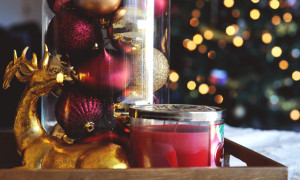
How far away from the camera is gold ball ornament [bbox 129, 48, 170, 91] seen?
50cm

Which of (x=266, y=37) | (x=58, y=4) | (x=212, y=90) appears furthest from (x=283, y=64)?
(x=58, y=4)

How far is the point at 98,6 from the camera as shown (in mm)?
448

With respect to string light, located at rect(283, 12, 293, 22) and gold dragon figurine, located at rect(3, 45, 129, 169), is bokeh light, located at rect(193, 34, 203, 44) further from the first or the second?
gold dragon figurine, located at rect(3, 45, 129, 169)

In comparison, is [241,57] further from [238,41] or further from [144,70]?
[144,70]

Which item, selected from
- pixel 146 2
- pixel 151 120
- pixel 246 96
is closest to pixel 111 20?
pixel 146 2

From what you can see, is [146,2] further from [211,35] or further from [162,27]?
[211,35]

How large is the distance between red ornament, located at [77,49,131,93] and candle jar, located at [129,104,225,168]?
9cm

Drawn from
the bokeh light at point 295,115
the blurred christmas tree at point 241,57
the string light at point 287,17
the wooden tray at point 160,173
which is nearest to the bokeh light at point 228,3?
the blurred christmas tree at point 241,57

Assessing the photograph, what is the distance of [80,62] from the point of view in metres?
0.48

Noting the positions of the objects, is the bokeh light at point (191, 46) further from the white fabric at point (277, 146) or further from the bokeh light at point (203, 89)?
the white fabric at point (277, 146)

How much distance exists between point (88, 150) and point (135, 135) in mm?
68

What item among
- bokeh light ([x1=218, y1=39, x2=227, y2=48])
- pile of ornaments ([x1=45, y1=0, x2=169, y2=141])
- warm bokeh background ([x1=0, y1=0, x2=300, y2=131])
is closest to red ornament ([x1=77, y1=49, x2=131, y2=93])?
pile of ornaments ([x1=45, y1=0, x2=169, y2=141])

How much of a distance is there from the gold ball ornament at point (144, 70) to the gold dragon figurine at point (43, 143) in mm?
107

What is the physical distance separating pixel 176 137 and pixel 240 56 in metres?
2.08
